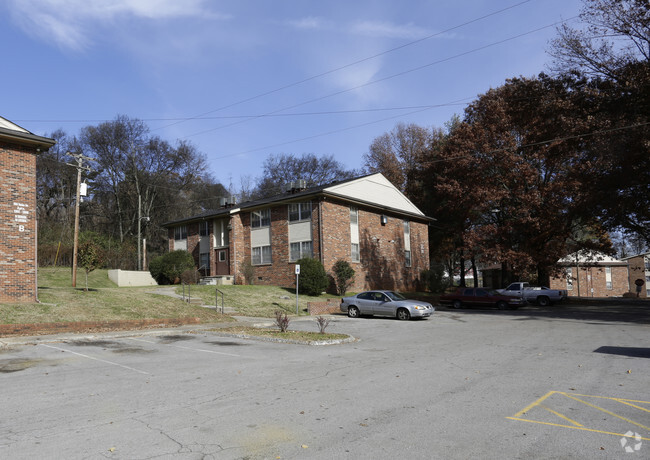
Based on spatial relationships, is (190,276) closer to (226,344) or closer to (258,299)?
(258,299)

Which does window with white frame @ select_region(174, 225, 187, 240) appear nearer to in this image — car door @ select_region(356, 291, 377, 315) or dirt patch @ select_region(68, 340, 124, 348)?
car door @ select_region(356, 291, 377, 315)

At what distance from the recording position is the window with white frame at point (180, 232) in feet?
133

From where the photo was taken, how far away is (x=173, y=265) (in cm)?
3559

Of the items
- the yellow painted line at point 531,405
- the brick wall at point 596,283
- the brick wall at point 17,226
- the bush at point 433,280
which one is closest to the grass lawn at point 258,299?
the brick wall at point 17,226

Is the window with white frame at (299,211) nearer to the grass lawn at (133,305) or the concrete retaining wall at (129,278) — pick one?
the grass lawn at (133,305)

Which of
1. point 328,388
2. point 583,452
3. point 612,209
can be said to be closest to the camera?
point 583,452

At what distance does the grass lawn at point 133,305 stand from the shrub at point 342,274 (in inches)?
81.1

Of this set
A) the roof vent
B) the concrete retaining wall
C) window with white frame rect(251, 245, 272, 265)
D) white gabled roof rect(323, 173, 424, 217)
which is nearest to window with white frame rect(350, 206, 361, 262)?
white gabled roof rect(323, 173, 424, 217)

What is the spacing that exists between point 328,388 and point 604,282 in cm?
6061

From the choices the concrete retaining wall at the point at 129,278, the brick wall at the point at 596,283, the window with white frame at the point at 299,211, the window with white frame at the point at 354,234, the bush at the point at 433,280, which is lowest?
the brick wall at the point at 596,283

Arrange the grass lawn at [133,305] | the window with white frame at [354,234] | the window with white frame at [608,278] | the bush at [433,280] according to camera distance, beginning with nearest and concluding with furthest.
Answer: the grass lawn at [133,305] < the window with white frame at [354,234] < the bush at [433,280] < the window with white frame at [608,278]

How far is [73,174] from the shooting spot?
5225cm

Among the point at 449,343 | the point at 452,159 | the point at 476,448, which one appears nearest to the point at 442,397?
the point at 476,448

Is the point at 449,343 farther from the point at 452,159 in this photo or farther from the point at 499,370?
the point at 452,159
